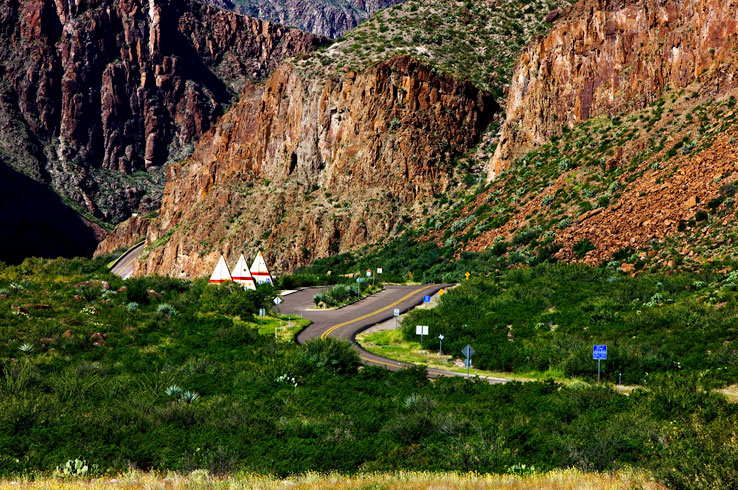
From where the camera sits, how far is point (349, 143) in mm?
73812

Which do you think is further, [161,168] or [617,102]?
[161,168]

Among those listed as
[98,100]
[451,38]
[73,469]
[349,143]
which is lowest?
[73,469]

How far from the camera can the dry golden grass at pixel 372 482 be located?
37.4 feet

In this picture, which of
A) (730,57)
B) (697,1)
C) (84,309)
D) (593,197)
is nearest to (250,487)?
(84,309)

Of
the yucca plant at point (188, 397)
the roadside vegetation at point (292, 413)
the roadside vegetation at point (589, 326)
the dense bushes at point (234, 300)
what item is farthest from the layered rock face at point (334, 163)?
the yucca plant at point (188, 397)

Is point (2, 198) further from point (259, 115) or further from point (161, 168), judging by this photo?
point (259, 115)

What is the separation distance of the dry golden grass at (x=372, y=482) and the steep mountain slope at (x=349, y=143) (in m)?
55.2

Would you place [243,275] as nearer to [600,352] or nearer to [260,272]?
[260,272]

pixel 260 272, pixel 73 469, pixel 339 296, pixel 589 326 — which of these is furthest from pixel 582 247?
pixel 73 469

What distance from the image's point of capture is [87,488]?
11.4 meters

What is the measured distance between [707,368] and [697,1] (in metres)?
41.9

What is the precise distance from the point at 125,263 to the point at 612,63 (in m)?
95.2

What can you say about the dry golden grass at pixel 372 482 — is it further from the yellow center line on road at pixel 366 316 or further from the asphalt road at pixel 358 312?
the yellow center line on road at pixel 366 316

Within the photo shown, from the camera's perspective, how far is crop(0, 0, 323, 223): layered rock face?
550ft
